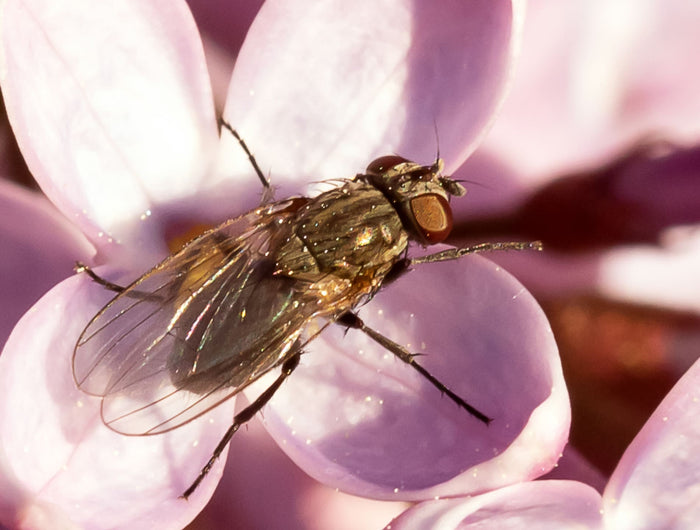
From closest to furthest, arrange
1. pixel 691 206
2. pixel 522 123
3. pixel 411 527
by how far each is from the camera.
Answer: pixel 411 527, pixel 691 206, pixel 522 123

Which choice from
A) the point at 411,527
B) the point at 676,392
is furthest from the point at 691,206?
the point at 411,527

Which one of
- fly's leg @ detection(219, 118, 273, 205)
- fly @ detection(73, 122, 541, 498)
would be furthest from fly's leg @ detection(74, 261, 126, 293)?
fly's leg @ detection(219, 118, 273, 205)

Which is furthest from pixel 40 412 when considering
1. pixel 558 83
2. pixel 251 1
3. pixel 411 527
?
pixel 558 83

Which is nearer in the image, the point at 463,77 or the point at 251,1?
the point at 463,77

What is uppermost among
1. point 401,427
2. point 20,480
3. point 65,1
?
point 65,1

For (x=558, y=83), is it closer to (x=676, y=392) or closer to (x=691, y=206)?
(x=691, y=206)

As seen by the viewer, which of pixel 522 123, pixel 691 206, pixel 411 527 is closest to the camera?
pixel 411 527

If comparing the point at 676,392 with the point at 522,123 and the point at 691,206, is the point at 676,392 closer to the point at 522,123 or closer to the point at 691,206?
the point at 691,206

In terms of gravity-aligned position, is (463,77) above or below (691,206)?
above
